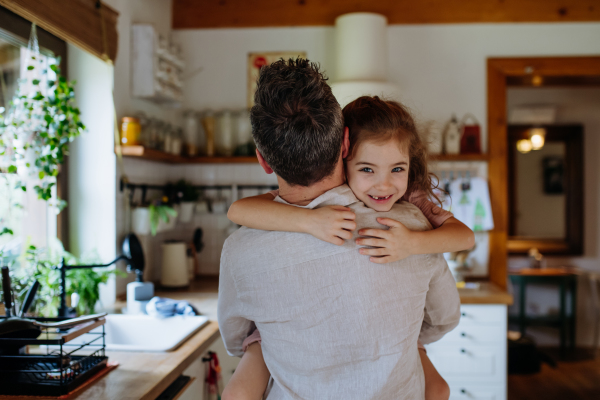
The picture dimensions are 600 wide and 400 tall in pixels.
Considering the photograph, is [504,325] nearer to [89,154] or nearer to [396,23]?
[396,23]

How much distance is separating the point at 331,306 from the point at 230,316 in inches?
9.9

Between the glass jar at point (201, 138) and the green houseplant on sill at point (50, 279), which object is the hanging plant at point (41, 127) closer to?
the green houseplant on sill at point (50, 279)

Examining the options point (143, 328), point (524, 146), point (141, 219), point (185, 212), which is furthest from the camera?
point (524, 146)

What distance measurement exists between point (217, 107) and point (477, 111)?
1.76 m

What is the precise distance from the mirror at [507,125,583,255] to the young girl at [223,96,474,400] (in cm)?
418

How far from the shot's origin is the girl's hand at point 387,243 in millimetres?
801

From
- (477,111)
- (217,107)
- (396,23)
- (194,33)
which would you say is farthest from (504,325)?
(194,33)

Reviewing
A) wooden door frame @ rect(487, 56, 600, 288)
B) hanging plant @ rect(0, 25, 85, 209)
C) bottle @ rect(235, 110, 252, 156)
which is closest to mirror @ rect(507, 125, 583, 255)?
wooden door frame @ rect(487, 56, 600, 288)

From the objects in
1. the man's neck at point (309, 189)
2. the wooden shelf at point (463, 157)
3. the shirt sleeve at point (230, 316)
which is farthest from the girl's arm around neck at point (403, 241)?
the wooden shelf at point (463, 157)

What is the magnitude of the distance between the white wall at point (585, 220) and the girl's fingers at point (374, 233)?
4330 mm

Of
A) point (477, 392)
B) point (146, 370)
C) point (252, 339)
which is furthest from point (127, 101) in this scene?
point (477, 392)

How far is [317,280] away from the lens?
81cm

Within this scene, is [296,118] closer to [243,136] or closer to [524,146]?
[243,136]

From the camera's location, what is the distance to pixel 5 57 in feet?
5.97
